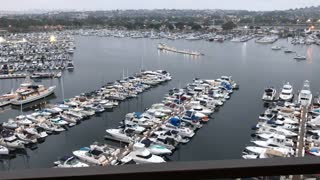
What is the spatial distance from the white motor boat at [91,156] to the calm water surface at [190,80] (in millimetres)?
381

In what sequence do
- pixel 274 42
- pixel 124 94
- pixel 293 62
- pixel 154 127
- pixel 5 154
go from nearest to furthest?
pixel 5 154 → pixel 154 127 → pixel 124 94 → pixel 293 62 → pixel 274 42

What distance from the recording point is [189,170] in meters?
0.26

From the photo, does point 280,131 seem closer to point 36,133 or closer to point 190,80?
point 36,133

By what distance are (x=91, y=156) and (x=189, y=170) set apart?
4010mm

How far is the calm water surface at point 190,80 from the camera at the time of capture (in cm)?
470

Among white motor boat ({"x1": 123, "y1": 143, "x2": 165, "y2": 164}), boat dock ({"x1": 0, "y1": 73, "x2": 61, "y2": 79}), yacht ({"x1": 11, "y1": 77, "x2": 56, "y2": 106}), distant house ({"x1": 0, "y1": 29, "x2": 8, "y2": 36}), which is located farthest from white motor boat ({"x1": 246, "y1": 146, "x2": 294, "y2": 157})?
distant house ({"x1": 0, "y1": 29, "x2": 8, "y2": 36})

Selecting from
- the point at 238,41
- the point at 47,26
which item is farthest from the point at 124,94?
the point at 47,26

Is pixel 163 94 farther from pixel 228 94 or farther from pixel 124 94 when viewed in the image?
pixel 228 94

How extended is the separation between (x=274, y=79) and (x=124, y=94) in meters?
4.49

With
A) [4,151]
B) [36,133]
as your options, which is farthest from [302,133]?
[4,151]

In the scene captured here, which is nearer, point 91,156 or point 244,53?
point 91,156

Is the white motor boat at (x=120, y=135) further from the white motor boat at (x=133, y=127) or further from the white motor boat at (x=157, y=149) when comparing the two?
the white motor boat at (x=157, y=149)

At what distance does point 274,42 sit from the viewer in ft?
62.9

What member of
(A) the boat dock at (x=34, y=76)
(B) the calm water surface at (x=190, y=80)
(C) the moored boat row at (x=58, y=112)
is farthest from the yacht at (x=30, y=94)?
(A) the boat dock at (x=34, y=76)
